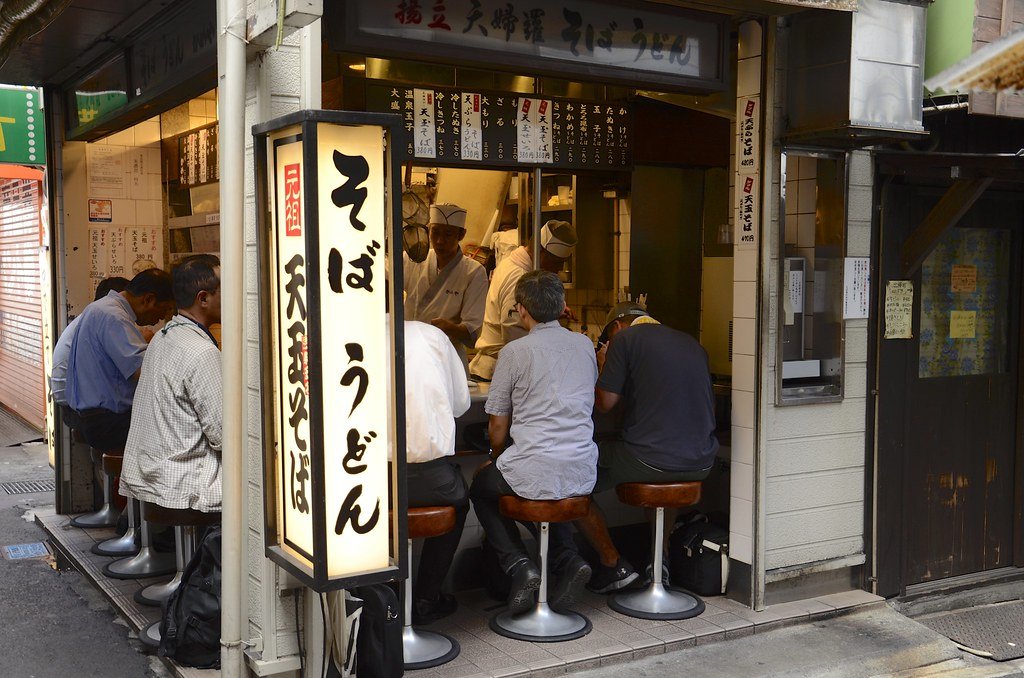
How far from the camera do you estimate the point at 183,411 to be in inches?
222

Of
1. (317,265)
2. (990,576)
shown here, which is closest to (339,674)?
(317,265)

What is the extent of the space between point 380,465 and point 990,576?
5286mm

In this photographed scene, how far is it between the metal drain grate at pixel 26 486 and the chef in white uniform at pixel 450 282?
466 centimetres

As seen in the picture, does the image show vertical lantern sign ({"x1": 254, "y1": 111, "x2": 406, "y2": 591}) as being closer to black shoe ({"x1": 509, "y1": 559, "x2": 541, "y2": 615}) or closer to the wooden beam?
black shoe ({"x1": 509, "y1": 559, "x2": 541, "y2": 615})

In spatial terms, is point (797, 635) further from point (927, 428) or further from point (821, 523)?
point (927, 428)

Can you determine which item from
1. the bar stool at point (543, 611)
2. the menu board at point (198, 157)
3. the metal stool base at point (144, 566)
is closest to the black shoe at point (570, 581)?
the bar stool at point (543, 611)

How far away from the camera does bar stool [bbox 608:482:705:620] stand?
20.1 feet

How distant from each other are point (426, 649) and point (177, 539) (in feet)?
6.16

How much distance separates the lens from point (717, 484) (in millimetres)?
7434

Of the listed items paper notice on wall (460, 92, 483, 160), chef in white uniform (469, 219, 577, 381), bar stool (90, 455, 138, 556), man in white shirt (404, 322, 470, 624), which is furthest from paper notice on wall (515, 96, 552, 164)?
bar stool (90, 455, 138, 556)

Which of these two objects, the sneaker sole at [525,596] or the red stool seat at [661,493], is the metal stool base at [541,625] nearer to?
the sneaker sole at [525,596]

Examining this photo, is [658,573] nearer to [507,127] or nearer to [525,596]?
[525,596]

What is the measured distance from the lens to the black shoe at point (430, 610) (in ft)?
19.6

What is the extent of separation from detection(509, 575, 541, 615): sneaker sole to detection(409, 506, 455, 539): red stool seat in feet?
2.20
